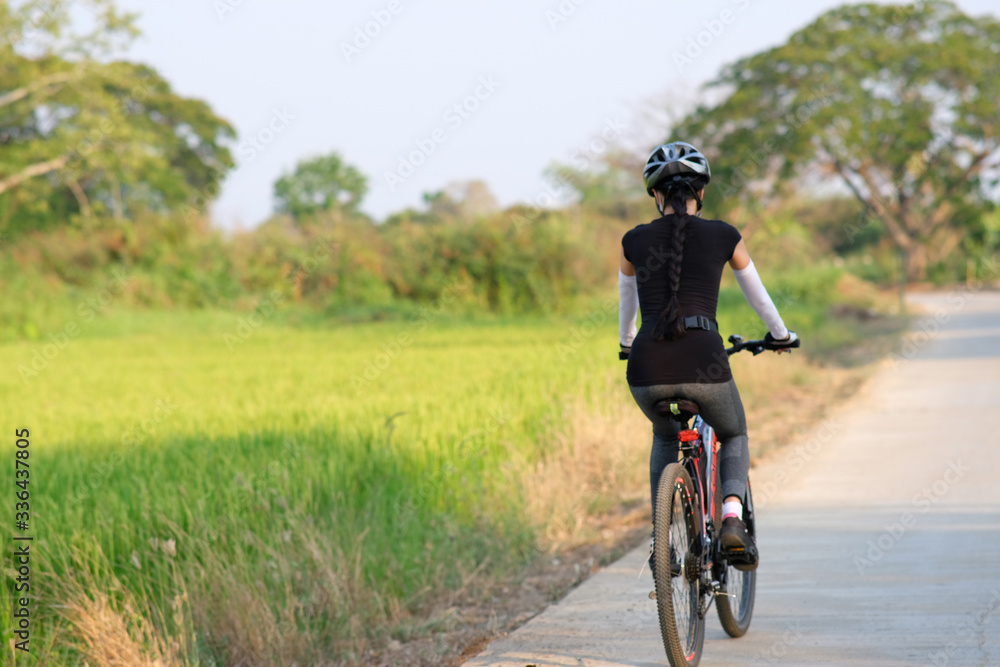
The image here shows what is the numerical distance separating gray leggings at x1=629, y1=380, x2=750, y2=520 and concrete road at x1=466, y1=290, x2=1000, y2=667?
0.78 meters

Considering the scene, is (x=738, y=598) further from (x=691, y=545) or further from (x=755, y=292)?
(x=755, y=292)

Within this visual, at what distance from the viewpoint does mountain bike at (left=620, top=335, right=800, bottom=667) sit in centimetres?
400

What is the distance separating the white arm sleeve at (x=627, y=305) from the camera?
4.47 metres

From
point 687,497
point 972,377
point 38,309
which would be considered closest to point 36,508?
point 687,497

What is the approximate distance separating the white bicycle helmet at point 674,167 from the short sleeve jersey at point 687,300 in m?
0.16

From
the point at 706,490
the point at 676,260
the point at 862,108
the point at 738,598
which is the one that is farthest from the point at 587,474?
the point at 862,108

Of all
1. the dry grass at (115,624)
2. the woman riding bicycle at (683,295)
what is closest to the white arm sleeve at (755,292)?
the woman riding bicycle at (683,295)

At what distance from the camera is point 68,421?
10875 millimetres

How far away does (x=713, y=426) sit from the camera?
14.4ft

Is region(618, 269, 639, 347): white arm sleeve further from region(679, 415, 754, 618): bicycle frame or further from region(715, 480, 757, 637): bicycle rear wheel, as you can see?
region(715, 480, 757, 637): bicycle rear wheel

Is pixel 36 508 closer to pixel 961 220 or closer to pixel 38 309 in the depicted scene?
pixel 38 309

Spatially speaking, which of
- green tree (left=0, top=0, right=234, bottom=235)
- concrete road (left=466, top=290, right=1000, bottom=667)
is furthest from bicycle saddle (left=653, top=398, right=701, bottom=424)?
green tree (left=0, top=0, right=234, bottom=235)

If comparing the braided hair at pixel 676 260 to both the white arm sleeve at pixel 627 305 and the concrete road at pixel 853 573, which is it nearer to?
the white arm sleeve at pixel 627 305

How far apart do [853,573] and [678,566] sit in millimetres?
2112
